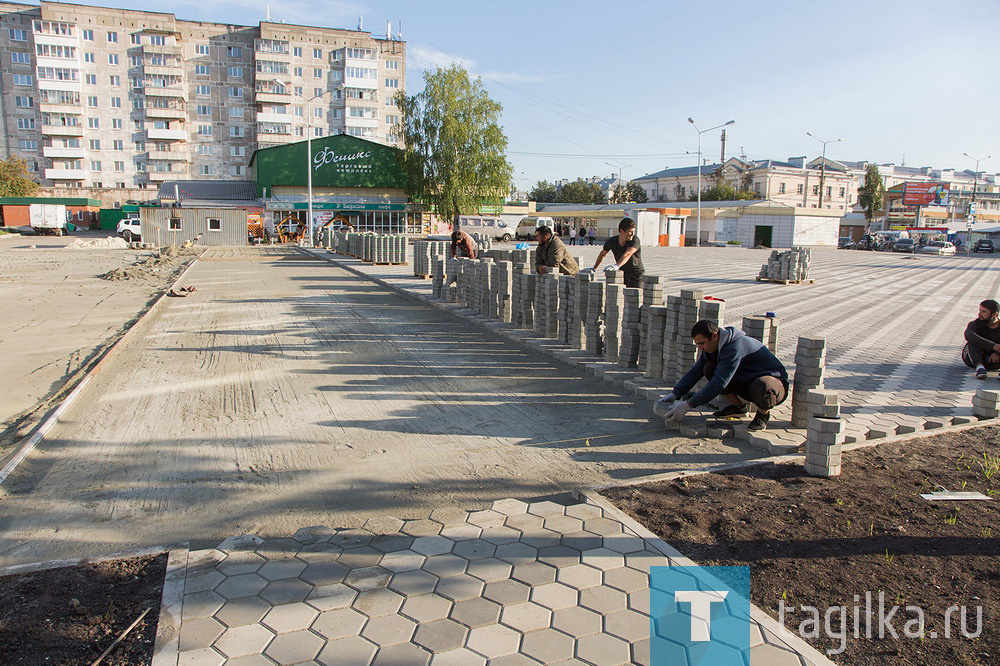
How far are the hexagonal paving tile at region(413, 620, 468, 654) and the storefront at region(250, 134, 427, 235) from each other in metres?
50.5

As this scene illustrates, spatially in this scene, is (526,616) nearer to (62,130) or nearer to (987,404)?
(987,404)

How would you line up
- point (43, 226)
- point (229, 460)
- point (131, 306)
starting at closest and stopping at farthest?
1. point (229, 460)
2. point (131, 306)
3. point (43, 226)

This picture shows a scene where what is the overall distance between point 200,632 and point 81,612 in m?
0.65

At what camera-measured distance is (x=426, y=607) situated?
2926mm

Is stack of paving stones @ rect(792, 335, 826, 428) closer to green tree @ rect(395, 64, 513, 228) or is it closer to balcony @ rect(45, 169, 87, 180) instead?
green tree @ rect(395, 64, 513, 228)

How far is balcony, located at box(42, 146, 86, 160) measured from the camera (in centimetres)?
6850

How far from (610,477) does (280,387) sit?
13.4ft

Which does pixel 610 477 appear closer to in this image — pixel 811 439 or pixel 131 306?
pixel 811 439

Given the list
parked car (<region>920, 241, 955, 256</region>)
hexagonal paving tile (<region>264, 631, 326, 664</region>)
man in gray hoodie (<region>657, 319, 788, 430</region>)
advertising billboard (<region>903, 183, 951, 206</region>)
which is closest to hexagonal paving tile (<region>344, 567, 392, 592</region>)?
hexagonal paving tile (<region>264, 631, 326, 664</region>)

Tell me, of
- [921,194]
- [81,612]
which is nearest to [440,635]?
[81,612]

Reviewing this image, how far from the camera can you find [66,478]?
454cm

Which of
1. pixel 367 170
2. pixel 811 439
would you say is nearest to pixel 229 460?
pixel 811 439

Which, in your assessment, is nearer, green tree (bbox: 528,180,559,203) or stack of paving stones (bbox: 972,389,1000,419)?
stack of paving stones (bbox: 972,389,1000,419)

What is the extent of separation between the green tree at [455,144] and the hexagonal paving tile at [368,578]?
49.0 meters
